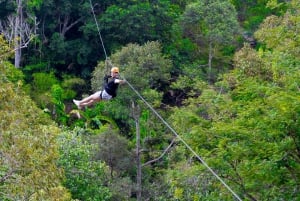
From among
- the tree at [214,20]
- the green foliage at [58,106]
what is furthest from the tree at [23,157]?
the tree at [214,20]

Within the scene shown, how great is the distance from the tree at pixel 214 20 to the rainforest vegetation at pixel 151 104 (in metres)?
0.06

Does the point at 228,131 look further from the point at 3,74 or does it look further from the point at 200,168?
the point at 3,74

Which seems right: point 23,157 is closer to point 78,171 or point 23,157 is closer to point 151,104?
point 78,171

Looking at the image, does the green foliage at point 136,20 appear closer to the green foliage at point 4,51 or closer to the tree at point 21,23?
the tree at point 21,23

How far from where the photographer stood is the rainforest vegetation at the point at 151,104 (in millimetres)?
8078

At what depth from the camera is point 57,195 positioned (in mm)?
7988

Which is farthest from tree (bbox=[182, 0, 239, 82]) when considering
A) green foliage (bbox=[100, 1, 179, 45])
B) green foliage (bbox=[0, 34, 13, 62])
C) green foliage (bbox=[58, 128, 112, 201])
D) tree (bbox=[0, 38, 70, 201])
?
tree (bbox=[0, 38, 70, 201])

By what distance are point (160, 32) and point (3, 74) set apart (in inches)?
647

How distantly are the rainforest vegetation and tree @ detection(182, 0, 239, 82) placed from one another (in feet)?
0.18

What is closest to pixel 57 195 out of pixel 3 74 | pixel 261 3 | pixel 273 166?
pixel 3 74

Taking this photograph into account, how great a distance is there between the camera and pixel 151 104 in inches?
727

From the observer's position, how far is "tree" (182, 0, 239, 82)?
22656 mm

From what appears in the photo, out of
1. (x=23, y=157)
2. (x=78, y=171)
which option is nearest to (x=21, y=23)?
(x=78, y=171)

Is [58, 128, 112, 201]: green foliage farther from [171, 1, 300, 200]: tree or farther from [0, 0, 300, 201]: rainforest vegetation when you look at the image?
[171, 1, 300, 200]: tree
